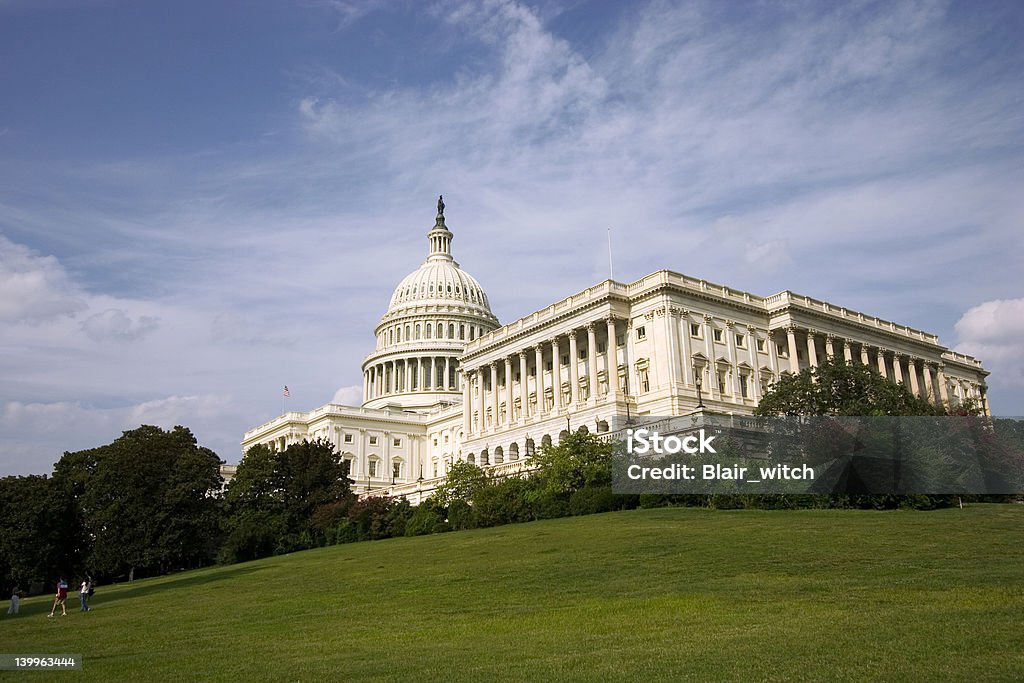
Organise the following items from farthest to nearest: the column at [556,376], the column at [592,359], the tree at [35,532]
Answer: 1. the column at [556,376]
2. the column at [592,359]
3. the tree at [35,532]

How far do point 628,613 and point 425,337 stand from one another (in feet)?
429

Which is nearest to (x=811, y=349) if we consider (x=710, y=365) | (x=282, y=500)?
(x=710, y=365)

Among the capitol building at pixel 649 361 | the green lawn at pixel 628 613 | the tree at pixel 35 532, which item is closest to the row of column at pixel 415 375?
the capitol building at pixel 649 361

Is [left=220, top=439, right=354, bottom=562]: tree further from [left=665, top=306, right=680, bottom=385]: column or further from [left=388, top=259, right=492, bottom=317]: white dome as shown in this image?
[left=388, top=259, right=492, bottom=317]: white dome

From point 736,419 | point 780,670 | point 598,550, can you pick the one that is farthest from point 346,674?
point 736,419

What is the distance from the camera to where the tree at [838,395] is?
5497 cm

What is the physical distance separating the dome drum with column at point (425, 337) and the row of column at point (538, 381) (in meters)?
40.7

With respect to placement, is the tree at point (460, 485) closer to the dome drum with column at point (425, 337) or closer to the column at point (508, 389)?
the column at point (508, 389)

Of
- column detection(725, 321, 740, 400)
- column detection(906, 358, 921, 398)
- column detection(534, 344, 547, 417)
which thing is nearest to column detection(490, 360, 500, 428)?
column detection(534, 344, 547, 417)

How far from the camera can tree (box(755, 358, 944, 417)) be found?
54969 mm

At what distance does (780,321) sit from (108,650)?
74.2 metres

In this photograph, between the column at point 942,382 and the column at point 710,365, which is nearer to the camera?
the column at point 710,365

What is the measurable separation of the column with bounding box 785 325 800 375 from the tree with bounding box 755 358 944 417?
78.2 feet

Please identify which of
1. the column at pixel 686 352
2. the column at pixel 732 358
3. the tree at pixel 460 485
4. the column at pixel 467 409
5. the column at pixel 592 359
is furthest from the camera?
the column at pixel 467 409
